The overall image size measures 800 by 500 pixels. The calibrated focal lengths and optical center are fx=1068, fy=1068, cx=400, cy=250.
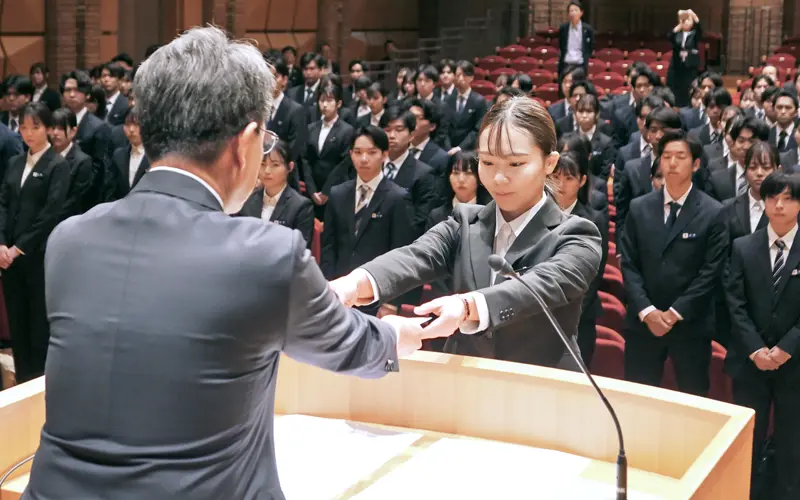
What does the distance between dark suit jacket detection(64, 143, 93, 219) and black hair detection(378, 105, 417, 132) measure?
184 centimetres

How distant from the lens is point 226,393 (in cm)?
150

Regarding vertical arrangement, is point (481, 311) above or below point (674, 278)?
above

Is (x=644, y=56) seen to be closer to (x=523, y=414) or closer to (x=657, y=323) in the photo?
(x=657, y=323)

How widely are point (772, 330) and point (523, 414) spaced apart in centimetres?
229

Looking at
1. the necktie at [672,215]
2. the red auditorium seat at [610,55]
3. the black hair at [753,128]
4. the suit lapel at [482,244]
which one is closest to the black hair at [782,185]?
the necktie at [672,215]

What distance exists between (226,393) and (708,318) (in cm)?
349

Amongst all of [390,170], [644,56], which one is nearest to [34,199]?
[390,170]

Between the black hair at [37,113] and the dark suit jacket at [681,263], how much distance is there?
3384 mm

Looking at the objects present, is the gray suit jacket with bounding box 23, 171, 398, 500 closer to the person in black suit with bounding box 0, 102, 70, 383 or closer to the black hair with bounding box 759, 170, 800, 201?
the black hair with bounding box 759, 170, 800, 201

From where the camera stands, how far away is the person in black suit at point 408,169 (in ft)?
20.1

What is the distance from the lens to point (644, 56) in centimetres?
1445

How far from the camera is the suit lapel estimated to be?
254 cm

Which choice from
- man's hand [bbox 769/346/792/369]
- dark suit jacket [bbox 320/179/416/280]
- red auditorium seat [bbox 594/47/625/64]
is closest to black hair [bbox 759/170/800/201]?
man's hand [bbox 769/346/792/369]

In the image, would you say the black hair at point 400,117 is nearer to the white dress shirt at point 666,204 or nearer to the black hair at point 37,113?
the black hair at point 37,113
